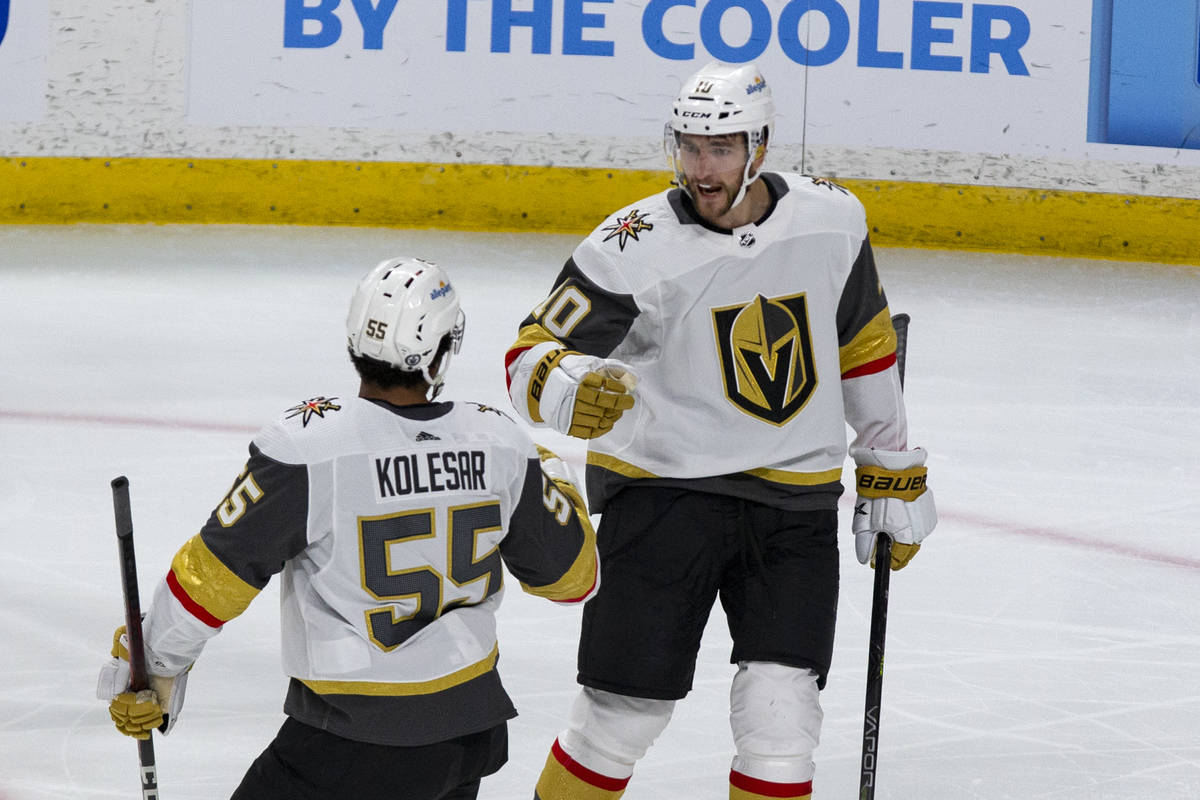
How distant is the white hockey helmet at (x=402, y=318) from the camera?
6.48 feet

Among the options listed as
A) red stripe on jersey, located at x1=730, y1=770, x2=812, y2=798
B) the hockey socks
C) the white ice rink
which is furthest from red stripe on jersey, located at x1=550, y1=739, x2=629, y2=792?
the white ice rink

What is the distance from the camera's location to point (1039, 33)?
7.38 metres

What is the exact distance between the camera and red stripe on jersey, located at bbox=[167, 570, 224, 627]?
1.96 m

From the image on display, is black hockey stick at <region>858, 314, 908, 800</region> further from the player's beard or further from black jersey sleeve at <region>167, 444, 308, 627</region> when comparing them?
black jersey sleeve at <region>167, 444, 308, 627</region>

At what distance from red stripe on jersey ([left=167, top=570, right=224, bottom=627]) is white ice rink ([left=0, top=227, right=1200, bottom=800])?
1.00 metres

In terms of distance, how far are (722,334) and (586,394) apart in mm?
291

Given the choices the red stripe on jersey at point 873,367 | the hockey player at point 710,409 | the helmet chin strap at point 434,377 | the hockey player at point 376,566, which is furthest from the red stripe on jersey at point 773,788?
the helmet chin strap at point 434,377

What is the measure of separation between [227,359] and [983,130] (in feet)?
11.7

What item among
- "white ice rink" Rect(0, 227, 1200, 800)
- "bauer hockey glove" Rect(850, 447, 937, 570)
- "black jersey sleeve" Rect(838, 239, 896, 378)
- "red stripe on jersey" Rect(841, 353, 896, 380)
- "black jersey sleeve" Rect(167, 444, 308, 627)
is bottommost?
"white ice rink" Rect(0, 227, 1200, 800)

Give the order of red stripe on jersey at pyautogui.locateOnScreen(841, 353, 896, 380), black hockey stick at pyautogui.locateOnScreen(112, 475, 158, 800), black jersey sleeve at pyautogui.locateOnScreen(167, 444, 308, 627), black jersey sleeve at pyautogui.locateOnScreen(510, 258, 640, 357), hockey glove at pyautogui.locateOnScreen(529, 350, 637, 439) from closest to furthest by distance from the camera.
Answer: black jersey sleeve at pyautogui.locateOnScreen(167, 444, 308, 627) < black hockey stick at pyautogui.locateOnScreen(112, 475, 158, 800) < hockey glove at pyautogui.locateOnScreen(529, 350, 637, 439) < black jersey sleeve at pyautogui.locateOnScreen(510, 258, 640, 357) < red stripe on jersey at pyautogui.locateOnScreen(841, 353, 896, 380)

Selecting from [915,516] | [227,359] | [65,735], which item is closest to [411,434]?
[915,516]

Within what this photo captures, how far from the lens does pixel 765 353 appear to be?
2.54 metres

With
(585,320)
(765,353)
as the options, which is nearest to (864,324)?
(765,353)

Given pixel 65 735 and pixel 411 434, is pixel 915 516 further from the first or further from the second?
pixel 65 735
